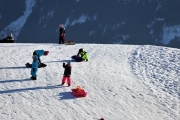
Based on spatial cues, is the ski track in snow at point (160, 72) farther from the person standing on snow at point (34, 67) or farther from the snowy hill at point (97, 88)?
the person standing on snow at point (34, 67)

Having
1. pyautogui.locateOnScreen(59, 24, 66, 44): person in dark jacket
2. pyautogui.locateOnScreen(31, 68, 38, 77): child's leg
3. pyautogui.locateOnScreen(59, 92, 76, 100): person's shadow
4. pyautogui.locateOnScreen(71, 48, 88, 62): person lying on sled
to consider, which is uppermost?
pyautogui.locateOnScreen(59, 24, 66, 44): person in dark jacket

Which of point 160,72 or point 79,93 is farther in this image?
point 160,72

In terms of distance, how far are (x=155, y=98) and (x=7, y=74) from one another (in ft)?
32.2

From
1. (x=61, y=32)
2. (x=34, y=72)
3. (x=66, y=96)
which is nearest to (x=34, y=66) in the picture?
(x=34, y=72)

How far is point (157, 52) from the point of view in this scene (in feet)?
98.9

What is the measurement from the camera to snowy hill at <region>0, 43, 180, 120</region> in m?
16.9

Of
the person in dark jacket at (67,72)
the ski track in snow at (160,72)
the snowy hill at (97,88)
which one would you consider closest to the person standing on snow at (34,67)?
the snowy hill at (97,88)

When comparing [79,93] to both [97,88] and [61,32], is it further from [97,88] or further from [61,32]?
[61,32]

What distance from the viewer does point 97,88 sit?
2019 cm

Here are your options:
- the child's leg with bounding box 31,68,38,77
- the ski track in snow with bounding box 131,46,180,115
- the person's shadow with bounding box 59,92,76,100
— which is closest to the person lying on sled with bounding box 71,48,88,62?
the ski track in snow with bounding box 131,46,180,115

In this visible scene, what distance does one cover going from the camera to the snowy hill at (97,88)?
16891 mm

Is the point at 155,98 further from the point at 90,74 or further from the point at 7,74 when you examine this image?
the point at 7,74

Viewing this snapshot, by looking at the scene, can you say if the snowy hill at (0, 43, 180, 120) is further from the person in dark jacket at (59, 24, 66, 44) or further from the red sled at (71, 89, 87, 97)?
the person in dark jacket at (59, 24, 66, 44)

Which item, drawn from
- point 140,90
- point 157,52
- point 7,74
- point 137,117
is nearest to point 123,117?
point 137,117
